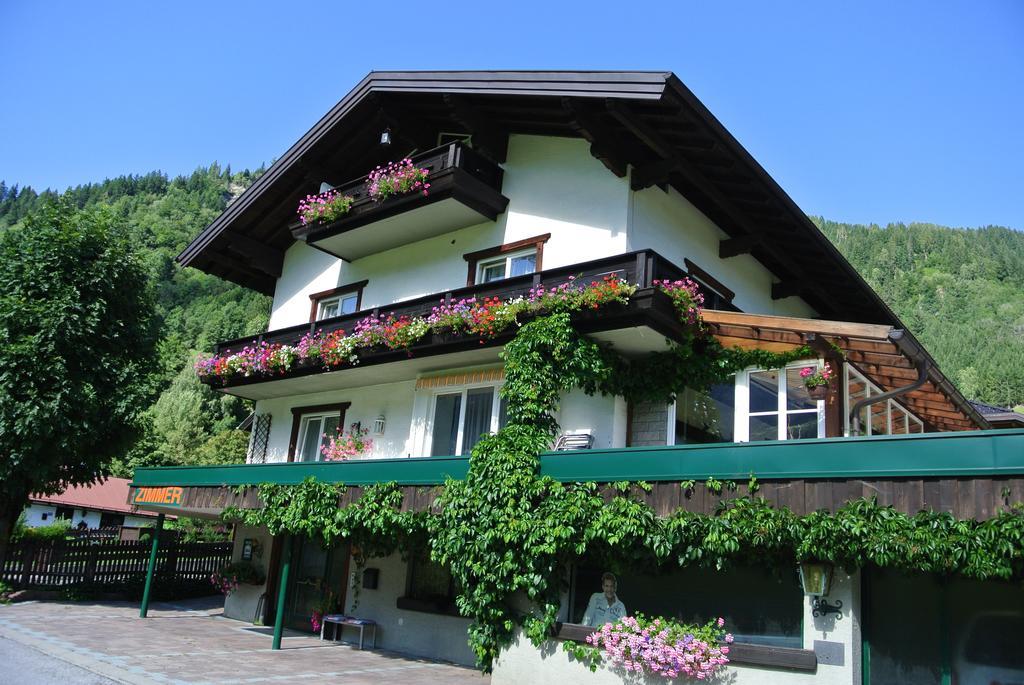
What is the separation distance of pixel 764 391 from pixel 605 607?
461 cm

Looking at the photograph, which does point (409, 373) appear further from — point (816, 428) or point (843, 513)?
point (843, 513)

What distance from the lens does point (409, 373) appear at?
1678 cm

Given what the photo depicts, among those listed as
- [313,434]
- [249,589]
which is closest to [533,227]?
[313,434]

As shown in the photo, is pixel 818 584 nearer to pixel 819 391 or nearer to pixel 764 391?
pixel 819 391

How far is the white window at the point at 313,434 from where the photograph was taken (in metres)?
18.9

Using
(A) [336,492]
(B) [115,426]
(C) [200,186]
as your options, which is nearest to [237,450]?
(B) [115,426]

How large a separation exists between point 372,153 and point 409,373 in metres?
5.75

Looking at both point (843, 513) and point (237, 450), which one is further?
point (237, 450)

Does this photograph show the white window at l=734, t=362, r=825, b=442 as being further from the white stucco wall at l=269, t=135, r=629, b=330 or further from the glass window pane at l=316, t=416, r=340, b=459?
the glass window pane at l=316, t=416, r=340, b=459

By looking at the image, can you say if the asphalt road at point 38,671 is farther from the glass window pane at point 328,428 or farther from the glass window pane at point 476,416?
the glass window pane at point 328,428

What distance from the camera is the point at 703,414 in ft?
44.3

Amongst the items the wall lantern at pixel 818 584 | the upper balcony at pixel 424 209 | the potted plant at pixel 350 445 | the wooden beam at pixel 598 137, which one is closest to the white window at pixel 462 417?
the potted plant at pixel 350 445

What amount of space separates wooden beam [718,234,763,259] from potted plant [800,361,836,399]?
14.7 ft

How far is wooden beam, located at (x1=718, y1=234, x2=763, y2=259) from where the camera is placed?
1602 centimetres
